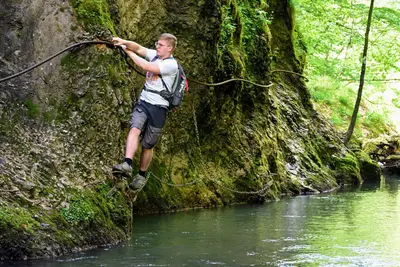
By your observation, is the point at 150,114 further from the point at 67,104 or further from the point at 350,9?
the point at 350,9

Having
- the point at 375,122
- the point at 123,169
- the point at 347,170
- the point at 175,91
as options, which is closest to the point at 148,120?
the point at 175,91

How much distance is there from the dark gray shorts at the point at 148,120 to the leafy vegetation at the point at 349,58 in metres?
16.7

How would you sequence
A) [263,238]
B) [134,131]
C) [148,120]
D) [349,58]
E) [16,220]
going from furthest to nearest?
1. [349,58]
2. [263,238]
3. [148,120]
4. [134,131]
5. [16,220]

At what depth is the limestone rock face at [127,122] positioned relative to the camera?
8.85m

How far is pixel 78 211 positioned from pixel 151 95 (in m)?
1.78

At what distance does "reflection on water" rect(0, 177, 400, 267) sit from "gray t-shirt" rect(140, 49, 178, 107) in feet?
6.32

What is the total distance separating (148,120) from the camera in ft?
31.1

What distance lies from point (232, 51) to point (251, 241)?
6.94m

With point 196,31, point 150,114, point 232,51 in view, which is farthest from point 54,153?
point 232,51

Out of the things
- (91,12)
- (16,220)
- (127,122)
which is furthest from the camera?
(127,122)

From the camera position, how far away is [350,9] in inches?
1037

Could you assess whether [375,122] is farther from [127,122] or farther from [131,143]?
[131,143]

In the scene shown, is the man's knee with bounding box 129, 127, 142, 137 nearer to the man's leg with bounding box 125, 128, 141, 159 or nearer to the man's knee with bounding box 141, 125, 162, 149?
the man's leg with bounding box 125, 128, 141, 159

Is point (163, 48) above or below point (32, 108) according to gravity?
above
